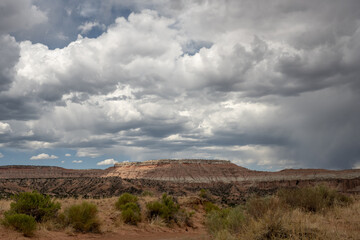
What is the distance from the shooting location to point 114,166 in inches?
5940

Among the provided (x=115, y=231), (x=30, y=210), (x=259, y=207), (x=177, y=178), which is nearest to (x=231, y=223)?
(x=259, y=207)

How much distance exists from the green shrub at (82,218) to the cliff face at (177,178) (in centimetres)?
4551

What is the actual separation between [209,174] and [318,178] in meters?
40.4

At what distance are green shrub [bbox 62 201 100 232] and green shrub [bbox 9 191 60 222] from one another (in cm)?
91

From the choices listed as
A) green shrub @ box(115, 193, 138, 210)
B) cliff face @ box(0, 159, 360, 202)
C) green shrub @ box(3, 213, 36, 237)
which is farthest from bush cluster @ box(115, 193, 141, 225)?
cliff face @ box(0, 159, 360, 202)

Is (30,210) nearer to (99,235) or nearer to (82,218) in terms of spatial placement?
(82,218)

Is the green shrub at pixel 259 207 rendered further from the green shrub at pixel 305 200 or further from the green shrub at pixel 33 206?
the green shrub at pixel 33 206

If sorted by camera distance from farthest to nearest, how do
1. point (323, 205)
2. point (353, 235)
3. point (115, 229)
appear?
point (115, 229) → point (323, 205) → point (353, 235)

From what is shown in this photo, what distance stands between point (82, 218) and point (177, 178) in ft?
317

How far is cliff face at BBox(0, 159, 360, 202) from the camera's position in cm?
7480

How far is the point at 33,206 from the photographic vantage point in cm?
1717

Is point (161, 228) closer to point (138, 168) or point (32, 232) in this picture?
point (32, 232)

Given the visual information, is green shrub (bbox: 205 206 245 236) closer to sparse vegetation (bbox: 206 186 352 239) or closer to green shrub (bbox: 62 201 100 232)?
sparse vegetation (bbox: 206 186 352 239)

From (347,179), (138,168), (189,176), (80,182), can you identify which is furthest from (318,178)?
(138,168)
